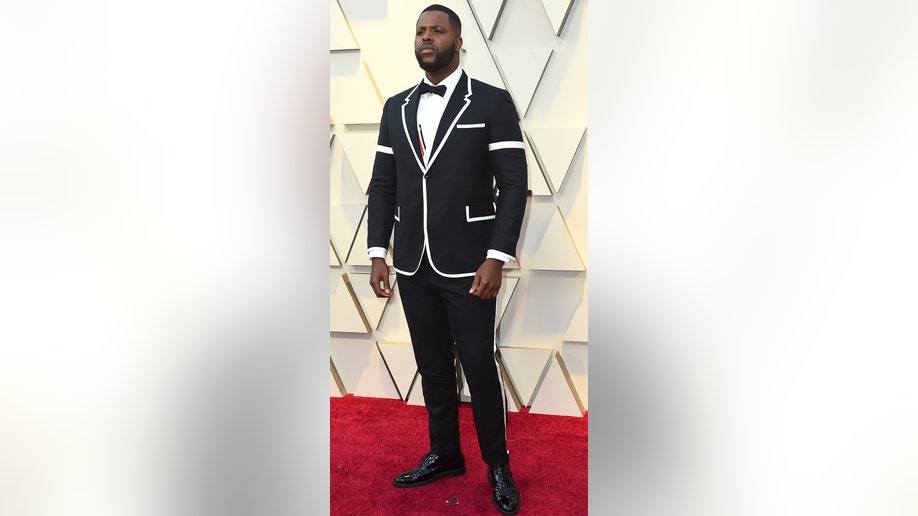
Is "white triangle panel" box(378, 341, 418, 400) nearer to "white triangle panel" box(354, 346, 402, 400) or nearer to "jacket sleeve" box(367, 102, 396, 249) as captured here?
"white triangle panel" box(354, 346, 402, 400)

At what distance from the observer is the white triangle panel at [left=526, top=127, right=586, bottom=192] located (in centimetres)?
270

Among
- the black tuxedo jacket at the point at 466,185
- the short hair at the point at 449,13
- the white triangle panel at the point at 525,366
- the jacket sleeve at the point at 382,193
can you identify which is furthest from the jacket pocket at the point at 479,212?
the white triangle panel at the point at 525,366

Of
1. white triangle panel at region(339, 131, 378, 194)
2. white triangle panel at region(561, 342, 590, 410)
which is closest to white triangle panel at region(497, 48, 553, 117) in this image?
white triangle panel at region(339, 131, 378, 194)

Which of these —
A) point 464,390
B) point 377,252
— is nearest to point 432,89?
point 377,252

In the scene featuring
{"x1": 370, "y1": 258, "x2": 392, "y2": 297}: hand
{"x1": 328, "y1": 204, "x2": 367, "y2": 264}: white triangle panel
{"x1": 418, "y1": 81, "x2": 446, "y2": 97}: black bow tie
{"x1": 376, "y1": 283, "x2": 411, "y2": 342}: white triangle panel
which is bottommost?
{"x1": 376, "y1": 283, "x2": 411, "y2": 342}: white triangle panel

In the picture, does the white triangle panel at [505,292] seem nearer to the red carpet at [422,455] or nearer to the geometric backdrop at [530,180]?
the geometric backdrop at [530,180]

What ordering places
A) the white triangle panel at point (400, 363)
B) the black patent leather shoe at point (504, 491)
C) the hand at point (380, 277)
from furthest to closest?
the white triangle panel at point (400, 363)
the hand at point (380, 277)
the black patent leather shoe at point (504, 491)

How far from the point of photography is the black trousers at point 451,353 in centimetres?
191

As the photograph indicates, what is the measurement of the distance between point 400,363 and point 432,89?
4.64 ft

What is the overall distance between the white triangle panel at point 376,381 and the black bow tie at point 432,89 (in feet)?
4.66
